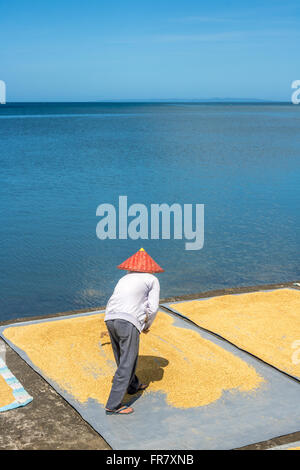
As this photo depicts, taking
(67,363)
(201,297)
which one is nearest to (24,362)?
(67,363)

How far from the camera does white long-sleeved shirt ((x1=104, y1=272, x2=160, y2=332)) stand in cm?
525

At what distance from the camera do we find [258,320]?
7.41 meters

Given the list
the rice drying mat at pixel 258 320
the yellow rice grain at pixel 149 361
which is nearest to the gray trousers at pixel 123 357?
the yellow rice grain at pixel 149 361

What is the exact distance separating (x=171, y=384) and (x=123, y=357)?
77cm

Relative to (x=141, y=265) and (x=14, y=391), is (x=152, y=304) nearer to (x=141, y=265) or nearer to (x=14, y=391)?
(x=141, y=265)

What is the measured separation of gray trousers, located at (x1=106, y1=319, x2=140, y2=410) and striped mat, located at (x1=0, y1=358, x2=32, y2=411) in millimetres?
831

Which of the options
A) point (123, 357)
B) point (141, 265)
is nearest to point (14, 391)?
point (123, 357)

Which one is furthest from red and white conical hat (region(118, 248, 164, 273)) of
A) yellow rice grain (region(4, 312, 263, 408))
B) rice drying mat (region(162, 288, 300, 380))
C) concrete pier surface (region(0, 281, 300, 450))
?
rice drying mat (region(162, 288, 300, 380))

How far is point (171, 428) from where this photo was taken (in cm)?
485

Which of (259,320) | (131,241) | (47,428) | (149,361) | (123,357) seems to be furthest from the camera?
(131,241)

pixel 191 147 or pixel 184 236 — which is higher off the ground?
pixel 191 147

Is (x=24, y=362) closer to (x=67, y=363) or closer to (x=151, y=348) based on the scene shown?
(x=67, y=363)

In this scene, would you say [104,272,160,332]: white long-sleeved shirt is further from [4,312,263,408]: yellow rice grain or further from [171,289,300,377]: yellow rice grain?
[171,289,300,377]: yellow rice grain
